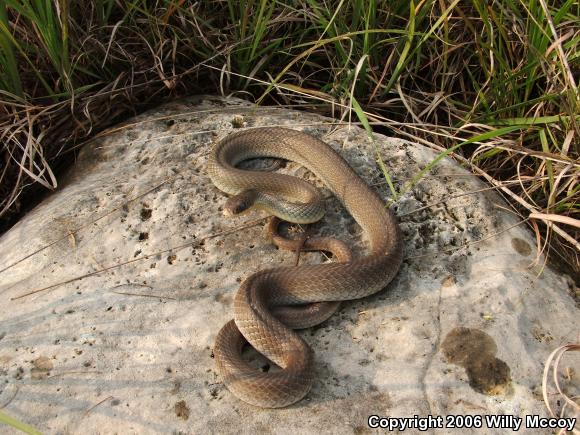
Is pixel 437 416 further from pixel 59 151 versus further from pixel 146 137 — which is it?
pixel 59 151

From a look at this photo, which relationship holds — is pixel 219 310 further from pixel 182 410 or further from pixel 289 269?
pixel 182 410

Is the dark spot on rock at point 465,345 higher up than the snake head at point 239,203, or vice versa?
the snake head at point 239,203

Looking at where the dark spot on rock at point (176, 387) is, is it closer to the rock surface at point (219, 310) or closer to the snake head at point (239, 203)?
the rock surface at point (219, 310)

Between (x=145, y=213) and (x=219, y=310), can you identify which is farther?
(x=145, y=213)

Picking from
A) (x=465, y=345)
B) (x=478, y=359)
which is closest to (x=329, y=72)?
(x=465, y=345)

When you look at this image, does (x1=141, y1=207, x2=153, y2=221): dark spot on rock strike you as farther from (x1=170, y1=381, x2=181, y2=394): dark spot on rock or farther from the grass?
(x1=170, y1=381, x2=181, y2=394): dark spot on rock

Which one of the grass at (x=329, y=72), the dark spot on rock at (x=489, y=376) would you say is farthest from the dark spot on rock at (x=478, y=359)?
the grass at (x=329, y=72)
